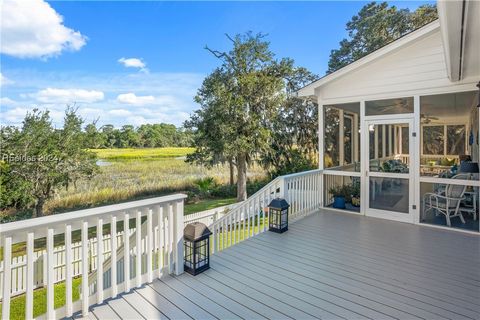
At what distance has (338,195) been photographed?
634cm

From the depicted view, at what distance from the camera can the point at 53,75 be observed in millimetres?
16062

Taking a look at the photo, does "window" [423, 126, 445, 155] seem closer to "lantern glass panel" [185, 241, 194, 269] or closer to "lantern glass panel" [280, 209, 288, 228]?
"lantern glass panel" [280, 209, 288, 228]

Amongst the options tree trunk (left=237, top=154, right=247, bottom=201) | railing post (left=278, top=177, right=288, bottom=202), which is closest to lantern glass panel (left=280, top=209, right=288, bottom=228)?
railing post (left=278, top=177, right=288, bottom=202)

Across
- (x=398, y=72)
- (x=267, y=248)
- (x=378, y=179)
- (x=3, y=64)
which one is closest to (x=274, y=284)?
(x=267, y=248)

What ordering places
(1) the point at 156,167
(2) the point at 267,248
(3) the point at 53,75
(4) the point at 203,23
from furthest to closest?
(1) the point at 156,167
(3) the point at 53,75
(4) the point at 203,23
(2) the point at 267,248

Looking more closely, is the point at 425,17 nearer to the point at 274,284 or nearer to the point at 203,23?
the point at 203,23

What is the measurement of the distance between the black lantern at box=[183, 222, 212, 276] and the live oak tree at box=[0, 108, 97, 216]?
9422 mm

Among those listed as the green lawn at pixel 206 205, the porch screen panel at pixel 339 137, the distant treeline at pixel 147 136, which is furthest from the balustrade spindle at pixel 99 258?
the distant treeline at pixel 147 136

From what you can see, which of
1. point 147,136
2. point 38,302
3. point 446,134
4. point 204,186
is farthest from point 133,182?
point 147,136

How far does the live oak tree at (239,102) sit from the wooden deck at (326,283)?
8874mm

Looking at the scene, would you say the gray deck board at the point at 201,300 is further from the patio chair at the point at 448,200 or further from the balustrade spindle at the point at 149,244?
the patio chair at the point at 448,200

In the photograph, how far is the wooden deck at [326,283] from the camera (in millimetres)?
2408

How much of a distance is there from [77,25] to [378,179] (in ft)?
49.4

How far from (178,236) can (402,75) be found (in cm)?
507
